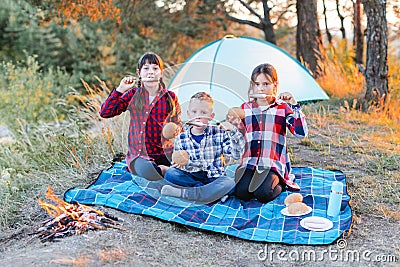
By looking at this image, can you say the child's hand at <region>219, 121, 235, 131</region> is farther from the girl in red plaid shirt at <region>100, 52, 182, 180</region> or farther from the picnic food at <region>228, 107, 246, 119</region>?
the girl in red plaid shirt at <region>100, 52, 182, 180</region>

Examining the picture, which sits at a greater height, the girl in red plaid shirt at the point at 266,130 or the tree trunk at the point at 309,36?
the tree trunk at the point at 309,36

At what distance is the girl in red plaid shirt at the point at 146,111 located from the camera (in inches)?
129

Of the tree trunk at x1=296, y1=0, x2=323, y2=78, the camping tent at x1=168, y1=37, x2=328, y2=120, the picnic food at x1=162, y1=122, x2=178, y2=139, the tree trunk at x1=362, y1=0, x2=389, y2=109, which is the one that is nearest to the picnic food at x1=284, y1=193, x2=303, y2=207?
the picnic food at x1=162, y1=122, x2=178, y2=139

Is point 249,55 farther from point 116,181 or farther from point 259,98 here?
point 116,181

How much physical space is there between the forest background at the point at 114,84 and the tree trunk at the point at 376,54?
0.27 feet

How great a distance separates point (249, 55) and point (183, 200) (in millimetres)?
2537

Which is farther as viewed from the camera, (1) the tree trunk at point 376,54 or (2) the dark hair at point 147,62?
(1) the tree trunk at point 376,54

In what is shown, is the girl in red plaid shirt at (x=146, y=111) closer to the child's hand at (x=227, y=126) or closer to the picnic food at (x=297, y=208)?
the child's hand at (x=227, y=126)

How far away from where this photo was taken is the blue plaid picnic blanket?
255 cm

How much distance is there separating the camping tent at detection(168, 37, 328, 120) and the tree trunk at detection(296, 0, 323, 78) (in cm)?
181

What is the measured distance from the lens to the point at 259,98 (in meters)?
A: 3.15

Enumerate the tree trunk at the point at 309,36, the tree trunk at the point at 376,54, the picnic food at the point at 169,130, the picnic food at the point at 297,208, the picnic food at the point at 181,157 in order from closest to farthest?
1. the picnic food at the point at 297,208
2. the picnic food at the point at 181,157
3. the picnic food at the point at 169,130
4. the tree trunk at the point at 376,54
5. the tree trunk at the point at 309,36

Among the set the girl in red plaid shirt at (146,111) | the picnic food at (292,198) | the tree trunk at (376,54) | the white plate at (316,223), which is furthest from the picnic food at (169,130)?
the tree trunk at (376,54)

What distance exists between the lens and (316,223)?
8.59ft
